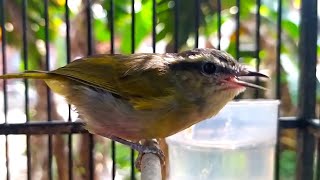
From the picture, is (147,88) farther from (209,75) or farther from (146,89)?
(209,75)

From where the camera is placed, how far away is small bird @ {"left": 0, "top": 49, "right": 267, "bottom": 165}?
1373 millimetres

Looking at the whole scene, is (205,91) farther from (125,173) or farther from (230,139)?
(125,173)

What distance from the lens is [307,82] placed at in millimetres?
1763

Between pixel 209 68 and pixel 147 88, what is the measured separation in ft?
0.55

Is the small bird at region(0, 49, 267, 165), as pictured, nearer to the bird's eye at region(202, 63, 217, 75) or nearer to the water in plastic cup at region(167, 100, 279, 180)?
the bird's eye at region(202, 63, 217, 75)

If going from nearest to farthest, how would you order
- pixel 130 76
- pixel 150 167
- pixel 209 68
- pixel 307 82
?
pixel 150 167
pixel 209 68
pixel 130 76
pixel 307 82

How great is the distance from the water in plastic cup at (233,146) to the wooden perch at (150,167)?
8.2 inches

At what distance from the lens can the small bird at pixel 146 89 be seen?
137 cm

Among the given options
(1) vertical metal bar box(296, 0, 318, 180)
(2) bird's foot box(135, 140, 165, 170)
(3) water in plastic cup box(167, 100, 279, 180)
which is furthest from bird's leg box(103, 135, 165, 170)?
(1) vertical metal bar box(296, 0, 318, 180)

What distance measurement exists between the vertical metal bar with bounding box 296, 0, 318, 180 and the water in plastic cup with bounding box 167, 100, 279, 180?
0.70 ft

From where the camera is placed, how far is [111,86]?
148 centimetres

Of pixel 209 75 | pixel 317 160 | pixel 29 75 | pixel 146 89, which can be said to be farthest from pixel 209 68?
pixel 317 160

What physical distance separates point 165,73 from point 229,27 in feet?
3.87

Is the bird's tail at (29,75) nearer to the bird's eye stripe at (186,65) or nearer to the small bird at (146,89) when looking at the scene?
the small bird at (146,89)
